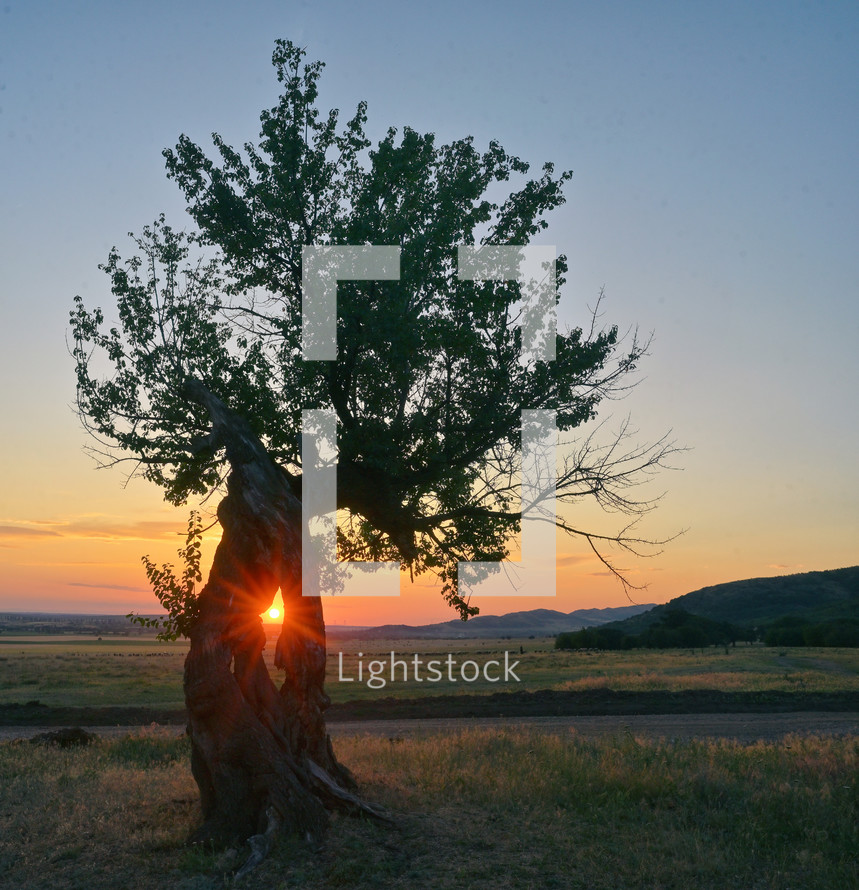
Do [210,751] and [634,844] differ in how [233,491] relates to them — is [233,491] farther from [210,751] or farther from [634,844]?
[634,844]

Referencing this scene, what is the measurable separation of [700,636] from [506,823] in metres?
91.9

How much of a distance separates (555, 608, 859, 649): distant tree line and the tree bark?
8670cm

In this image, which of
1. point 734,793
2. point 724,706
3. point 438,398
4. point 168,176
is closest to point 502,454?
point 438,398

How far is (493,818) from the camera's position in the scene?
11.3 meters

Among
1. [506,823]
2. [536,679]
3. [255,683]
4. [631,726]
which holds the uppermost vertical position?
[255,683]

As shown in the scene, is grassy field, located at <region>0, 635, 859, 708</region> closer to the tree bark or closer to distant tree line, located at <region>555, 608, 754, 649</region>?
the tree bark

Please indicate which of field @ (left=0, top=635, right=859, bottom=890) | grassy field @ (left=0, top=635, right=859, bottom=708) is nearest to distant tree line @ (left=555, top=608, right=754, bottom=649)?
grassy field @ (left=0, top=635, right=859, bottom=708)

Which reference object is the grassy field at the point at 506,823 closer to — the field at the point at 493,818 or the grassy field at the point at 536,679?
the field at the point at 493,818

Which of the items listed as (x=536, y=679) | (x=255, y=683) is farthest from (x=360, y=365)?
(x=536, y=679)

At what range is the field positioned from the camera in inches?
361

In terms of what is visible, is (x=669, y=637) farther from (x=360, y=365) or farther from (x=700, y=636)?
(x=360, y=365)

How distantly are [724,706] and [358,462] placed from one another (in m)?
21.7

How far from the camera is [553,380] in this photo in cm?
1482

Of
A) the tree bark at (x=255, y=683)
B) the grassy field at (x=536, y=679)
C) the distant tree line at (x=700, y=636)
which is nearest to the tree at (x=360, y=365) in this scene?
the tree bark at (x=255, y=683)
